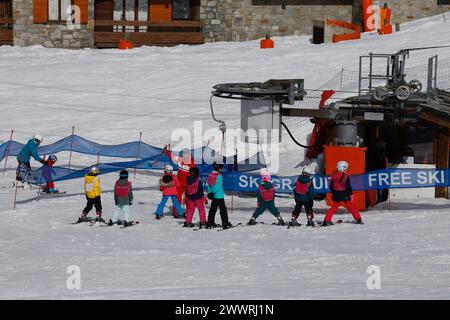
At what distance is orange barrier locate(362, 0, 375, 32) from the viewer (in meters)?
41.5

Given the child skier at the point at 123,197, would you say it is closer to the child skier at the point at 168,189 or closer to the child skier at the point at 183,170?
the child skier at the point at 168,189

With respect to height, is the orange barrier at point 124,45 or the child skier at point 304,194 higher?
the orange barrier at point 124,45

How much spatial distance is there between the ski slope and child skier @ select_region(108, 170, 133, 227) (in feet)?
1.14

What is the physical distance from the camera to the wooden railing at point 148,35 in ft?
141

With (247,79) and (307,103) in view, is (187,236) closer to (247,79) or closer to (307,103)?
(307,103)

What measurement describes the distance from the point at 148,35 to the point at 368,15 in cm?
794

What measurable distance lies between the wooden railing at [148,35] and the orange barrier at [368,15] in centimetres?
603

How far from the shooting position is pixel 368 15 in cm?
4153

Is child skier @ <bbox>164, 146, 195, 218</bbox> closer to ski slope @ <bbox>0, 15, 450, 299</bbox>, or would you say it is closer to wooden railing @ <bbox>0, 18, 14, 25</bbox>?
ski slope @ <bbox>0, 15, 450, 299</bbox>

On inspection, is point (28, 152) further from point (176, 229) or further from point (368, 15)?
point (368, 15)

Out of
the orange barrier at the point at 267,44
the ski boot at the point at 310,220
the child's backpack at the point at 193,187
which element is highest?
the orange barrier at the point at 267,44

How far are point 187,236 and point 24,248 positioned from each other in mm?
2875

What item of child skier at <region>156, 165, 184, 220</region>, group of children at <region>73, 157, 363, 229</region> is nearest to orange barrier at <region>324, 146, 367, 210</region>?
group of children at <region>73, 157, 363, 229</region>

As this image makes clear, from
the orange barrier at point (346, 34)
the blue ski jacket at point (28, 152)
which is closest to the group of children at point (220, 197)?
the blue ski jacket at point (28, 152)
